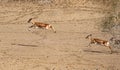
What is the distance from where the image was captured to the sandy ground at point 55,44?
43.4 feet

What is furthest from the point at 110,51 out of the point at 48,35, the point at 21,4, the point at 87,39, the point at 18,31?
the point at 21,4

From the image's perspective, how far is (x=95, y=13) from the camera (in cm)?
1644

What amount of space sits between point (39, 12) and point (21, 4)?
36.5 inches

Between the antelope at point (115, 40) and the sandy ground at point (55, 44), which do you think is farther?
the antelope at point (115, 40)

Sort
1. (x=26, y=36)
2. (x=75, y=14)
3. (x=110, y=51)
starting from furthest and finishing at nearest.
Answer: (x=75, y=14), (x=26, y=36), (x=110, y=51)

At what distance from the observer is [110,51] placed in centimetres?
1403

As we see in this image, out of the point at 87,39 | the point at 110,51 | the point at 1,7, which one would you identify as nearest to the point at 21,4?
the point at 1,7

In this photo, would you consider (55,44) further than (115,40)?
No

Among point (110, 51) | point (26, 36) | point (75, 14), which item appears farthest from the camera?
point (75, 14)

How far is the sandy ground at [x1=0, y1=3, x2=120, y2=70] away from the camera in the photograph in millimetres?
13234

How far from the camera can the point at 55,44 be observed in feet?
47.3

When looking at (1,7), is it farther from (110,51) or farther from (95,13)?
(110,51)

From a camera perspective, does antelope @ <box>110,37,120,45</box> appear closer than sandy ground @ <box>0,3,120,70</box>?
No

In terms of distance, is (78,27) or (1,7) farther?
(1,7)
